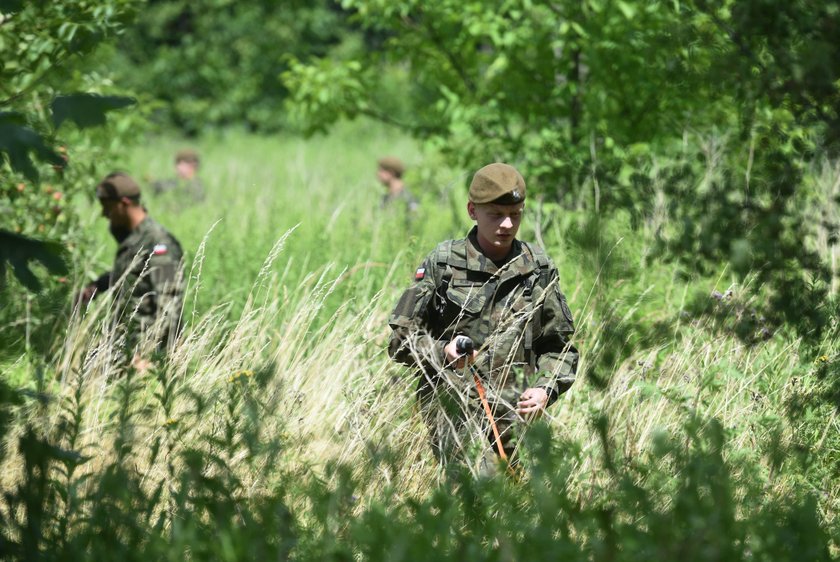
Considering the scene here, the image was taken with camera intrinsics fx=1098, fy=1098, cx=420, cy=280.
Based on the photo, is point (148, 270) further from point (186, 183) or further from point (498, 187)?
point (186, 183)

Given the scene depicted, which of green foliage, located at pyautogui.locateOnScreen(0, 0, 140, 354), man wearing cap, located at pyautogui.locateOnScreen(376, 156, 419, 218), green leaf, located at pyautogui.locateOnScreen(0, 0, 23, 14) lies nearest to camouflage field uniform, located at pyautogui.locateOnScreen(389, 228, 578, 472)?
green foliage, located at pyautogui.locateOnScreen(0, 0, 140, 354)

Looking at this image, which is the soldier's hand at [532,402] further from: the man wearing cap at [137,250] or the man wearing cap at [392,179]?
the man wearing cap at [392,179]

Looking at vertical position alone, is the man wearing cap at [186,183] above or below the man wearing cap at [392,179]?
below

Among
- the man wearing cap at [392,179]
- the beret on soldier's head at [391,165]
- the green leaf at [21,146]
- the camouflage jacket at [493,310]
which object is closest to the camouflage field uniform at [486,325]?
the camouflage jacket at [493,310]

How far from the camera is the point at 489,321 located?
13.9ft

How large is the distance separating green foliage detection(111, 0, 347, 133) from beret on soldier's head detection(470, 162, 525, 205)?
25.0 metres

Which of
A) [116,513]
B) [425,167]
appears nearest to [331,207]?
[425,167]

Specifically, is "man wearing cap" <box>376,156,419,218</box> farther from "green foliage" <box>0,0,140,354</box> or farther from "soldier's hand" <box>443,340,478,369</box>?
"soldier's hand" <box>443,340,478,369</box>

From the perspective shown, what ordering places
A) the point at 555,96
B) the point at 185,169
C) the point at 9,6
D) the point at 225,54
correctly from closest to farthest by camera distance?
the point at 9,6, the point at 555,96, the point at 185,169, the point at 225,54

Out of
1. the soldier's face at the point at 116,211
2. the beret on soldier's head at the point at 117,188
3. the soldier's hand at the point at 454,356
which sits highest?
the soldier's hand at the point at 454,356

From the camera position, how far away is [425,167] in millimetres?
10188

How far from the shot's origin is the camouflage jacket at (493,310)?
164 inches

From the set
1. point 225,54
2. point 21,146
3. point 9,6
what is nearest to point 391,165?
point 9,6

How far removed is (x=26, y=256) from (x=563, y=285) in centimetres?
362
